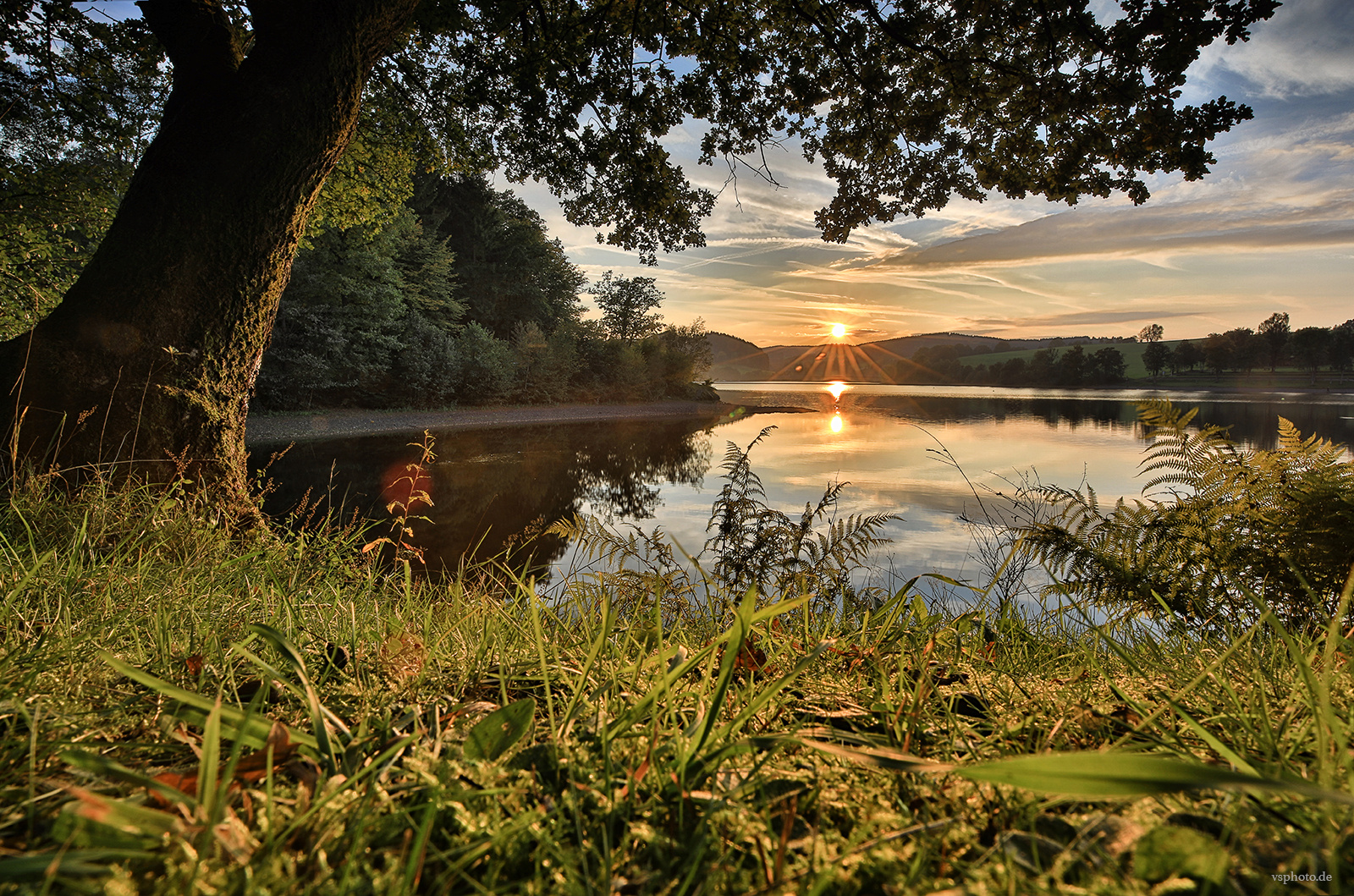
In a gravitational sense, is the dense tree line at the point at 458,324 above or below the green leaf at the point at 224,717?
above

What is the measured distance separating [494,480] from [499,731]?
48.5ft

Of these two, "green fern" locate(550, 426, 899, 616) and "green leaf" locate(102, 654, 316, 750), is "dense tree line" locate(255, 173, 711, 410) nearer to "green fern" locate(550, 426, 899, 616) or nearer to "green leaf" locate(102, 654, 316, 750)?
"green fern" locate(550, 426, 899, 616)

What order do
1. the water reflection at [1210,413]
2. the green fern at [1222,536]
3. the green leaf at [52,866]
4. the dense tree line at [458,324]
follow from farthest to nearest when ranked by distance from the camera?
the water reflection at [1210,413], the dense tree line at [458,324], the green fern at [1222,536], the green leaf at [52,866]

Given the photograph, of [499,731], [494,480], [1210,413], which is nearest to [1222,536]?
[499,731]

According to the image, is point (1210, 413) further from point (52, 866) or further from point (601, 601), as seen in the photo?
point (52, 866)

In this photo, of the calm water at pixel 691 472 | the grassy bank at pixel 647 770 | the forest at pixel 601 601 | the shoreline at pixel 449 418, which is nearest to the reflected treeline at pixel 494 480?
the calm water at pixel 691 472

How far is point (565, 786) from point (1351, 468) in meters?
3.62

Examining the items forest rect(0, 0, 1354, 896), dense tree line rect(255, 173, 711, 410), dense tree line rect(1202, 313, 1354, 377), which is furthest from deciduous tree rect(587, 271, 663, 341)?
dense tree line rect(1202, 313, 1354, 377)

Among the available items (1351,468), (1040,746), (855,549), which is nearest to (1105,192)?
(1351,468)

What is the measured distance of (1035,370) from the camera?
9106 cm

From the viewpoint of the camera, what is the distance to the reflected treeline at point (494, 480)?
9.87m

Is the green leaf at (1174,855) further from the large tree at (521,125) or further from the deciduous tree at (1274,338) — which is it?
the deciduous tree at (1274,338)

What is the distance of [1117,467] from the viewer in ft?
57.8

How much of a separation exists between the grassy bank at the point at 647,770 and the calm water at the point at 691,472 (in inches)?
30.3
